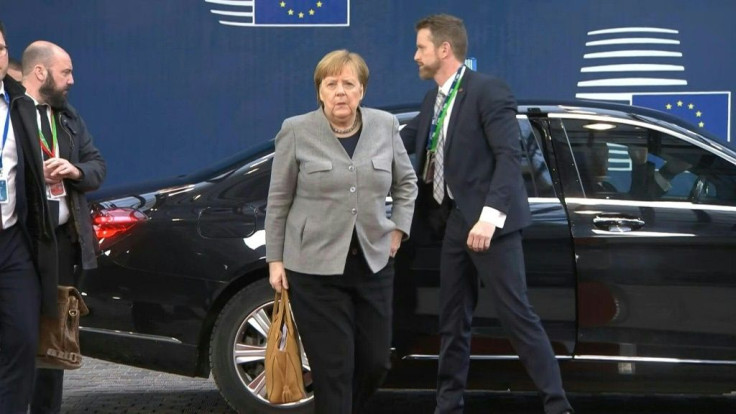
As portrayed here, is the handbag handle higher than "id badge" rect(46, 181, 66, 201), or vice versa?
"id badge" rect(46, 181, 66, 201)

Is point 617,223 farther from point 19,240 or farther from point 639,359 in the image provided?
point 19,240

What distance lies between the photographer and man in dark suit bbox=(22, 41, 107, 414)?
5.94 metres

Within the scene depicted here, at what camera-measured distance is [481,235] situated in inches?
239

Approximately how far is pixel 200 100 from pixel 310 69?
2.98 ft

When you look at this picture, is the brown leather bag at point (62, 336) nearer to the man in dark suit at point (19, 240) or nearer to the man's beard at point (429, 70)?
the man in dark suit at point (19, 240)

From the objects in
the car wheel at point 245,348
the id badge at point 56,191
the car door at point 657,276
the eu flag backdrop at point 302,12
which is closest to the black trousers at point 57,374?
the id badge at point 56,191

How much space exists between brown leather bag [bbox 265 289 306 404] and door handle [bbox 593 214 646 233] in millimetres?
1804

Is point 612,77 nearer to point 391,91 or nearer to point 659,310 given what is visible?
point 391,91

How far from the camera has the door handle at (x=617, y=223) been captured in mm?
6578

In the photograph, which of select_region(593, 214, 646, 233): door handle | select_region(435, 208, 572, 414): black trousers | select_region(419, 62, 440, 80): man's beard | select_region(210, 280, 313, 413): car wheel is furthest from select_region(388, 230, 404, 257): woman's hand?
select_region(593, 214, 646, 233): door handle

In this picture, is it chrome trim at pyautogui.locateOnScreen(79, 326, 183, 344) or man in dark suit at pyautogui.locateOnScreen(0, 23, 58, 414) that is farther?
chrome trim at pyautogui.locateOnScreen(79, 326, 183, 344)

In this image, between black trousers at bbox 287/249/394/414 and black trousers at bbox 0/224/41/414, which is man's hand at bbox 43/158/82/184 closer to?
black trousers at bbox 0/224/41/414

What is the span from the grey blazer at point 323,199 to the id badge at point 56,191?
1.02m

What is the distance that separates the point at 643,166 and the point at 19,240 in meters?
3.04
